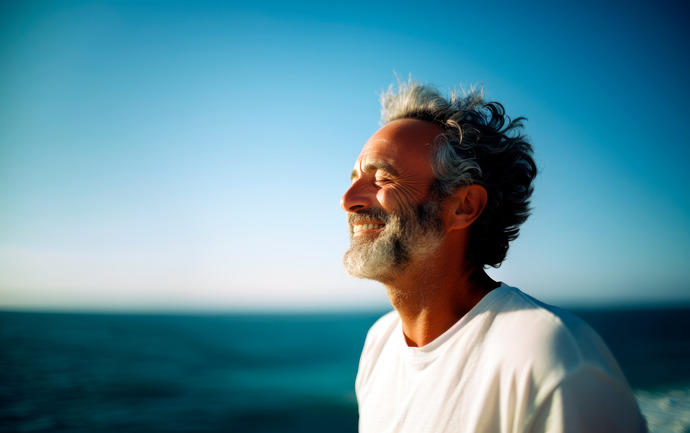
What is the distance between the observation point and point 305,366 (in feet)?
51.2

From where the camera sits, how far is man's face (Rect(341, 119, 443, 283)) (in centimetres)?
154

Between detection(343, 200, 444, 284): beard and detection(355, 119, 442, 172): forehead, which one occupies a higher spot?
detection(355, 119, 442, 172): forehead

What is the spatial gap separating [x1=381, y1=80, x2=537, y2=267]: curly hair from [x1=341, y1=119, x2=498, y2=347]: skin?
52mm

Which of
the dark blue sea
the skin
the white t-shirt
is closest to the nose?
the skin

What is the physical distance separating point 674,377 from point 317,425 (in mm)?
10617

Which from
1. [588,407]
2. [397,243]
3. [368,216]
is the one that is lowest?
[588,407]

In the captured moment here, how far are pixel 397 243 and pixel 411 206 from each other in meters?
0.17

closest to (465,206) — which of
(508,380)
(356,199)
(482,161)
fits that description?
(482,161)

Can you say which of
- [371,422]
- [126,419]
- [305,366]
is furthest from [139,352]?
[371,422]

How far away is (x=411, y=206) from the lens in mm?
1580

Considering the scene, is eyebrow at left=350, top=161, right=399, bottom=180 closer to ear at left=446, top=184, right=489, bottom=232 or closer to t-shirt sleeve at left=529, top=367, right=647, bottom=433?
ear at left=446, top=184, right=489, bottom=232

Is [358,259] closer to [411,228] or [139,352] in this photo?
[411,228]

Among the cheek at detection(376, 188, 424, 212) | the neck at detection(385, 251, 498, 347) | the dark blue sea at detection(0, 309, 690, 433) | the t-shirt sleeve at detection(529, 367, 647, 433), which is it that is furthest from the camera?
the dark blue sea at detection(0, 309, 690, 433)

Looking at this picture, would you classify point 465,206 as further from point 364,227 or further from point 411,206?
point 364,227
